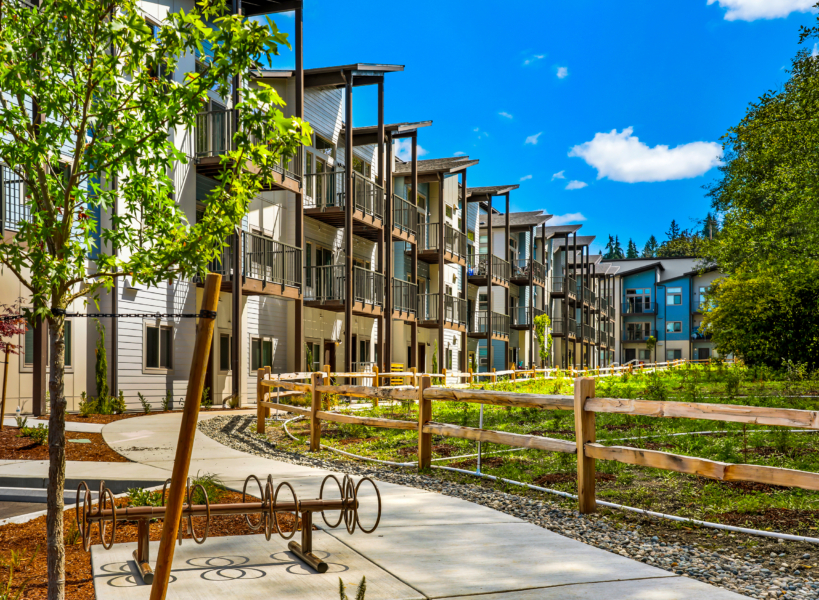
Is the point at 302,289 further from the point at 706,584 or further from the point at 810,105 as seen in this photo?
the point at 706,584

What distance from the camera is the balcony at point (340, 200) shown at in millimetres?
25562

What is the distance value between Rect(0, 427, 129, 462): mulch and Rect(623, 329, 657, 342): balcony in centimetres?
7265

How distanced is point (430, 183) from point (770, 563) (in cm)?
3469

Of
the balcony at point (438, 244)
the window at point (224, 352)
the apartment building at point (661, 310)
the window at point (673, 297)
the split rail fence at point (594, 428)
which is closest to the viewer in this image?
the split rail fence at point (594, 428)

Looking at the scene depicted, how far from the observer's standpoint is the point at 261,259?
22.4m

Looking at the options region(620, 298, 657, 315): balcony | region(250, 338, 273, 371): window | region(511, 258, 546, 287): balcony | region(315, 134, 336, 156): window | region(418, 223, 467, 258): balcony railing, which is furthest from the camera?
region(620, 298, 657, 315): balcony

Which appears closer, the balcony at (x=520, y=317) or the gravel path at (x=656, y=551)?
the gravel path at (x=656, y=551)

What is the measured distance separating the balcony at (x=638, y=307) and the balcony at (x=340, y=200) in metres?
56.1

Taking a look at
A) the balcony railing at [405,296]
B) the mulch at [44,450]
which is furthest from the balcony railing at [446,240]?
the mulch at [44,450]

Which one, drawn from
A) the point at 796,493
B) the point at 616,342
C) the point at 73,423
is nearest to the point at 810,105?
the point at 796,493

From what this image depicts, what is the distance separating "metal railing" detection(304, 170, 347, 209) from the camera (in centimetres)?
2573

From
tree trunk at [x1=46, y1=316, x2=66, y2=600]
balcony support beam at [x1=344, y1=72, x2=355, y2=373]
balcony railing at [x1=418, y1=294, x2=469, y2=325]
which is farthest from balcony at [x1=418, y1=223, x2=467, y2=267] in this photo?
tree trunk at [x1=46, y1=316, x2=66, y2=600]

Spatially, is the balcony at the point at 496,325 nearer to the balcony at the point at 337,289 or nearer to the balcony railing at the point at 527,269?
the balcony railing at the point at 527,269

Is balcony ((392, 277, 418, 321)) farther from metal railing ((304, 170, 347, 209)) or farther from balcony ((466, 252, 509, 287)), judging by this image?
balcony ((466, 252, 509, 287))
